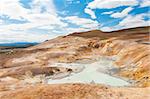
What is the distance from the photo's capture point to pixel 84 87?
2520cm

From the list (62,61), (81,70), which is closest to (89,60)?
(62,61)

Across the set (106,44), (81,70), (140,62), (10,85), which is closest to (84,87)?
(10,85)

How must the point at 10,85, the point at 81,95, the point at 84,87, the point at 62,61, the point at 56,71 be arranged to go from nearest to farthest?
the point at 81,95
the point at 84,87
the point at 10,85
the point at 56,71
the point at 62,61

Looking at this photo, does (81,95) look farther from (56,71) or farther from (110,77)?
(56,71)

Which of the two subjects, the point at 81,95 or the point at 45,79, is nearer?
the point at 81,95

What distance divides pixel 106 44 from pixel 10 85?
49.1 m

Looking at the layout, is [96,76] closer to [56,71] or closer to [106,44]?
[56,71]

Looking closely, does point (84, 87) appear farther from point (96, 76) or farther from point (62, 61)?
point (62, 61)

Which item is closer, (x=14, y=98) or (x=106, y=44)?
(x=14, y=98)

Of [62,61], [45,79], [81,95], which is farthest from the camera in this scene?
[62,61]

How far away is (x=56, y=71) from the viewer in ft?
150

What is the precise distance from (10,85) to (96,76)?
12418 millimetres

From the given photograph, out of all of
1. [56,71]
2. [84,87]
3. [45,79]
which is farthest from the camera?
[56,71]

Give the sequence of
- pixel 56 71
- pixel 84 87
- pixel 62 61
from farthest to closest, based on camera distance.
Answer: pixel 62 61, pixel 56 71, pixel 84 87
